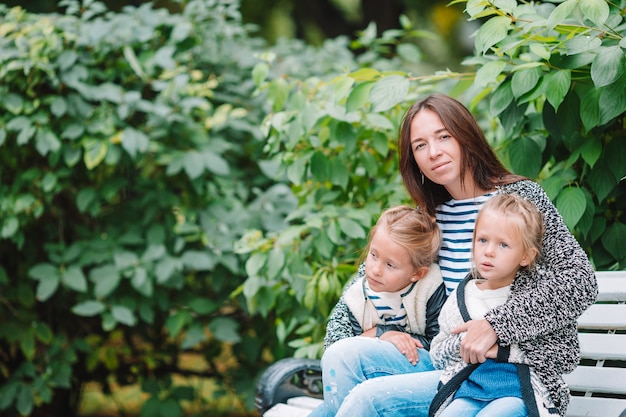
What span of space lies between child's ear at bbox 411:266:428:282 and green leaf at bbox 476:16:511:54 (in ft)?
2.23

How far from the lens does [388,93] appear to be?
2.87 m

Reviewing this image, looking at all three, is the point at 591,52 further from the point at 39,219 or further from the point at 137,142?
the point at 39,219

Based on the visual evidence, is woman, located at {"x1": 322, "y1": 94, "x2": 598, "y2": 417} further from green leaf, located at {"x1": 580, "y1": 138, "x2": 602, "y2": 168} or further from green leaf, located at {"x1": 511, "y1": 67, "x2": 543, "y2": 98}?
green leaf, located at {"x1": 580, "y1": 138, "x2": 602, "y2": 168}

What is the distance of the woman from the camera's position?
2.16 metres

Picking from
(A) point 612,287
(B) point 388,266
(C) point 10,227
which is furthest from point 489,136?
(C) point 10,227

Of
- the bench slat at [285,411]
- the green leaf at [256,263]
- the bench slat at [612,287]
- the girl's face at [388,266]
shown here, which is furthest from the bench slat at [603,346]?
the green leaf at [256,263]

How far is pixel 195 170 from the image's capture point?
4.15m

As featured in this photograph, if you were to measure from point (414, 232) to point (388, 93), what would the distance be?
1.96ft

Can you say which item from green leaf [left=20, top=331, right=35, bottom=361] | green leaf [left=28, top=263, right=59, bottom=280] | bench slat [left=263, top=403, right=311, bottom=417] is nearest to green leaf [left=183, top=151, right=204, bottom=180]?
green leaf [left=28, top=263, right=59, bottom=280]

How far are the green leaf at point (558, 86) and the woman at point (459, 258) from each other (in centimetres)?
24

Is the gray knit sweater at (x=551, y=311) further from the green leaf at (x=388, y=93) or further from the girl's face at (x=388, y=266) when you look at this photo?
the green leaf at (x=388, y=93)

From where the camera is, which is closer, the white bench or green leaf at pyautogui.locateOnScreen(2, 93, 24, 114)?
the white bench

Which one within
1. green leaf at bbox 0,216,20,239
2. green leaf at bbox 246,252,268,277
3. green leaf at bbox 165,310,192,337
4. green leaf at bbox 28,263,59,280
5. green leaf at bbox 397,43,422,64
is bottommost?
green leaf at bbox 165,310,192,337

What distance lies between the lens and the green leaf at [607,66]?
2404 millimetres
